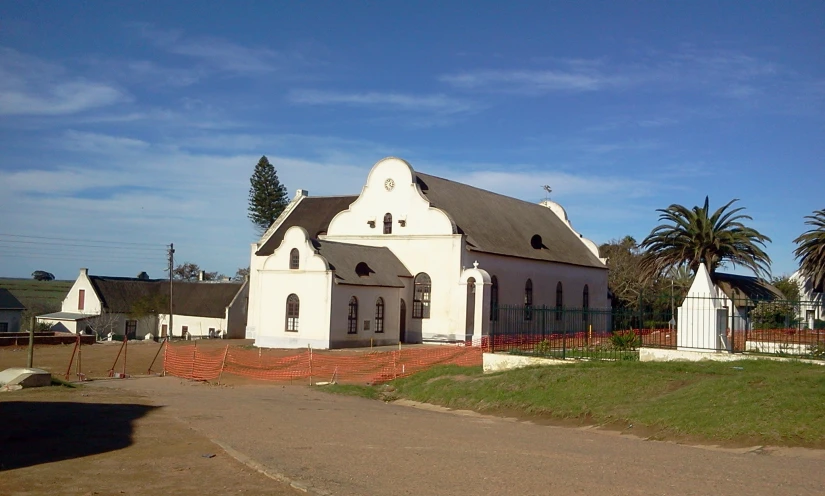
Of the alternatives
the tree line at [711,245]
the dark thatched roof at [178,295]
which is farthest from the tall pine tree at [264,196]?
the tree line at [711,245]

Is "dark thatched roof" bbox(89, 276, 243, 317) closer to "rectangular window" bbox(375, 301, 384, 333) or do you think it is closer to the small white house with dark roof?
the small white house with dark roof

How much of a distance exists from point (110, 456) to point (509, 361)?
51.0 ft

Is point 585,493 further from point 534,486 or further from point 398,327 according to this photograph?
point 398,327

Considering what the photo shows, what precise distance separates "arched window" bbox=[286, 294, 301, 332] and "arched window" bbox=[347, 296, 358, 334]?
2.64 metres

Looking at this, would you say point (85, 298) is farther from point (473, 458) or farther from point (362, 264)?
point (473, 458)

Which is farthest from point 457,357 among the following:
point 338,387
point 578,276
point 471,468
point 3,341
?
point 3,341

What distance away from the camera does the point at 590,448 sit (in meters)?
13.6

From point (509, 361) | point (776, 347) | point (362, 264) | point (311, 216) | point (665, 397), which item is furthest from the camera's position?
point (311, 216)

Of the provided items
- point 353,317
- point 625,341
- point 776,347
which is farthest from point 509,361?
point 353,317

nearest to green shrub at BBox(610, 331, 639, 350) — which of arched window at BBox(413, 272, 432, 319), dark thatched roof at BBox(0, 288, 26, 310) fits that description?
arched window at BBox(413, 272, 432, 319)

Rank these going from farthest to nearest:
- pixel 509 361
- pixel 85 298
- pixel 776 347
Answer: pixel 85 298 → pixel 509 361 → pixel 776 347

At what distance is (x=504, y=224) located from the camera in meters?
50.1

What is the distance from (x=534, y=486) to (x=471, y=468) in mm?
1382

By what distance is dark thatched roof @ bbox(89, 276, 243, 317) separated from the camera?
192 feet
